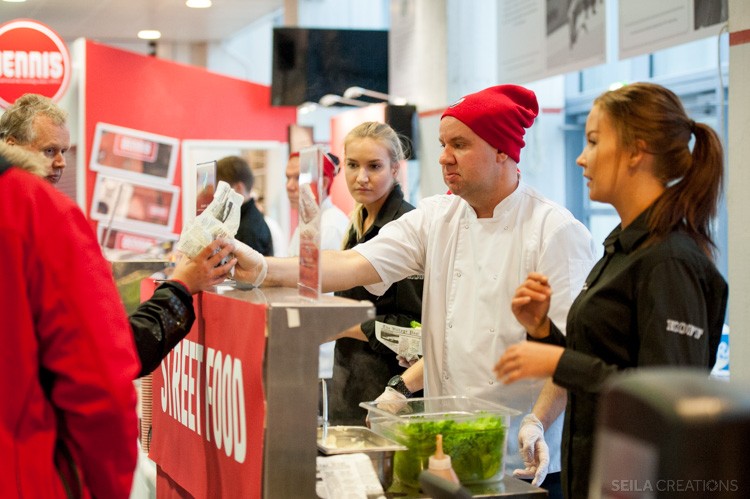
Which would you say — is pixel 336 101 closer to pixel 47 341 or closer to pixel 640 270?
pixel 640 270

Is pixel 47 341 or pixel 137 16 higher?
pixel 137 16

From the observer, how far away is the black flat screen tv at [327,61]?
31.0 ft

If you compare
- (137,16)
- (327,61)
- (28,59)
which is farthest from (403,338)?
(137,16)

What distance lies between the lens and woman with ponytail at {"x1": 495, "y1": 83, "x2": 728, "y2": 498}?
168 cm

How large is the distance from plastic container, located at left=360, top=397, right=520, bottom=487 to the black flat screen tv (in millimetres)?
7558

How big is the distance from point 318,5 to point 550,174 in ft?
18.0

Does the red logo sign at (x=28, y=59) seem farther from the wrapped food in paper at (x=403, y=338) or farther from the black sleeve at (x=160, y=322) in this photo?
the black sleeve at (x=160, y=322)

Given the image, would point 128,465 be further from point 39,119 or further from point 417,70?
point 417,70

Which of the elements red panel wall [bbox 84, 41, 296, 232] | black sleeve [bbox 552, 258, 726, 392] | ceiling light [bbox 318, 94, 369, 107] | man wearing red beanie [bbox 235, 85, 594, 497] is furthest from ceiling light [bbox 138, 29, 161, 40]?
black sleeve [bbox 552, 258, 726, 392]

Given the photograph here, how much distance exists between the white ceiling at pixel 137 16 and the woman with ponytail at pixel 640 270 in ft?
36.5

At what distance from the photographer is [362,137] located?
11.1 ft

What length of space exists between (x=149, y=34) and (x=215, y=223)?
13528 mm

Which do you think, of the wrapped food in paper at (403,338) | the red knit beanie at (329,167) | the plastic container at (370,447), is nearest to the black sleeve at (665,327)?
the plastic container at (370,447)

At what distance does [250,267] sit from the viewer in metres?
2.34
